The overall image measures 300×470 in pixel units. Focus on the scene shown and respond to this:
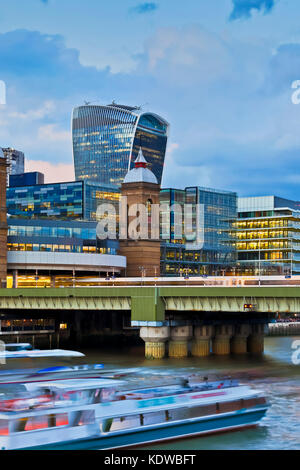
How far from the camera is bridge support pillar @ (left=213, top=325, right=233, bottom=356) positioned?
94.6m

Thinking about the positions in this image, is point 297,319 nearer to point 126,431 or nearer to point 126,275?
point 126,275

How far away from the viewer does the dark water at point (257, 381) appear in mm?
43250

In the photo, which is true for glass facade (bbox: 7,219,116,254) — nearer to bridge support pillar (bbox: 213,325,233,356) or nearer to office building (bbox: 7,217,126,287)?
office building (bbox: 7,217,126,287)

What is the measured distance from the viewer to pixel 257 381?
68.2 metres

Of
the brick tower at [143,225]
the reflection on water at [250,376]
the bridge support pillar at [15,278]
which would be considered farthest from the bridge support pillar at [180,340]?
the brick tower at [143,225]

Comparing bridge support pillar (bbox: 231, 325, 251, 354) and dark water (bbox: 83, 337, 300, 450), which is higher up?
bridge support pillar (bbox: 231, 325, 251, 354)

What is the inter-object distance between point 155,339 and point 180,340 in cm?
336

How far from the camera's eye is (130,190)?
15962 centimetres

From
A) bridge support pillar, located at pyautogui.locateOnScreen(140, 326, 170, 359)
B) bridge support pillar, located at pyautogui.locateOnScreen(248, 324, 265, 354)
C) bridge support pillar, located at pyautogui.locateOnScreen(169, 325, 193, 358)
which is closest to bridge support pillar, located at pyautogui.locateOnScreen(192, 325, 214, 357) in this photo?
bridge support pillar, located at pyautogui.locateOnScreen(169, 325, 193, 358)

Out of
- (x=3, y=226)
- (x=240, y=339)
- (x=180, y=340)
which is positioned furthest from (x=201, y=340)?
(x=3, y=226)

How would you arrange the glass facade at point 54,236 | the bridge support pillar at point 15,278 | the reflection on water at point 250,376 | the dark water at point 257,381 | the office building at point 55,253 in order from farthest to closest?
the glass facade at point 54,236 < the office building at point 55,253 < the bridge support pillar at point 15,278 < the reflection on water at point 250,376 < the dark water at point 257,381

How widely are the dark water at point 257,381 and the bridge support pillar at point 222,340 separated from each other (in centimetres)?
376

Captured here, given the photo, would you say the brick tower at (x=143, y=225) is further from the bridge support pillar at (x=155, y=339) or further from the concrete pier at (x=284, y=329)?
the bridge support pillar at (x=155, y=339)
